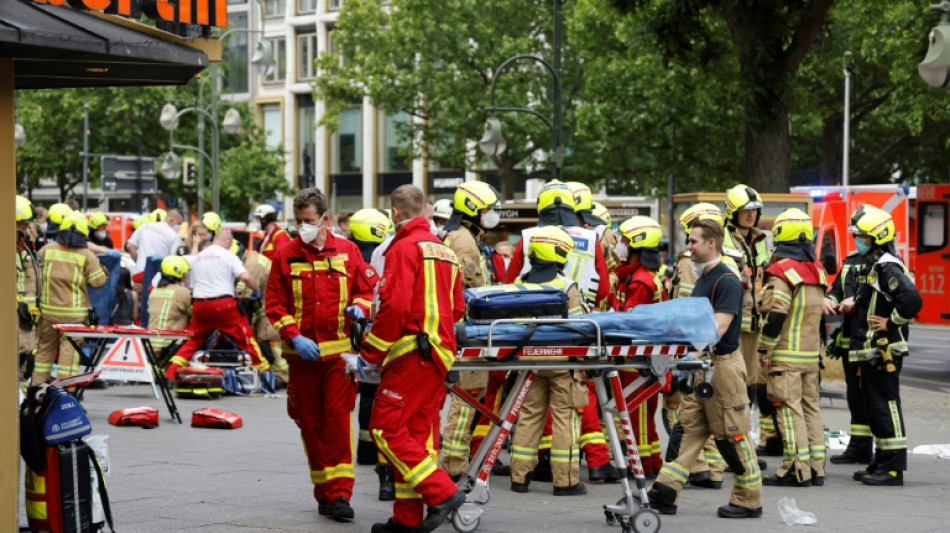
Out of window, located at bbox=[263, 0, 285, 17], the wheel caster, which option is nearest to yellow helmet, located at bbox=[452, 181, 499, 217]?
the wheel caster

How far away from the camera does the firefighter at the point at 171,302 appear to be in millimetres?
16703

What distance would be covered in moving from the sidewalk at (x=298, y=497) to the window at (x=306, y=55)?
5499 centimetres

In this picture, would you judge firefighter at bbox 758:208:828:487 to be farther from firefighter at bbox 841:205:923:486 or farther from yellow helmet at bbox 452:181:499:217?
yellow helmet at bbox 452:181:499:217

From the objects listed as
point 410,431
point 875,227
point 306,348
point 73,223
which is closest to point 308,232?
point 306,348

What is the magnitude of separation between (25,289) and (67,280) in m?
1.24

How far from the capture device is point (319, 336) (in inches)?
354

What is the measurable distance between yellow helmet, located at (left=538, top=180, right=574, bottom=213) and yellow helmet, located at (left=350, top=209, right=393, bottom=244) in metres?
1.34

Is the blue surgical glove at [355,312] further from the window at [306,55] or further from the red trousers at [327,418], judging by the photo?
the window at [306,55]

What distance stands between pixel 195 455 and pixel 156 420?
1969 mm

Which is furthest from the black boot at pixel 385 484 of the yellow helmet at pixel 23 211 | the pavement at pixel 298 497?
the yellow helmet at pixel 23 211

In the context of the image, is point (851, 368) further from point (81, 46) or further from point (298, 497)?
point (81, 46)

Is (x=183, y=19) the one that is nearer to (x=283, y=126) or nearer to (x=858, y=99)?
(x=858, y=99)

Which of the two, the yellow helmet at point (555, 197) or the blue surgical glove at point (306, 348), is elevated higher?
the yellow helmet at point (555, 197)

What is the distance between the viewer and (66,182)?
199ft
